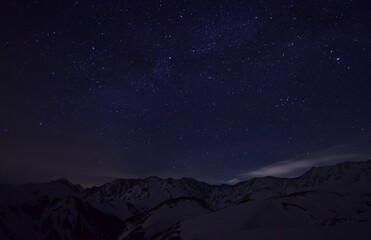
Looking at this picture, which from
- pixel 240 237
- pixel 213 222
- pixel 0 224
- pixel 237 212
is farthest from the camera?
pixel 0 224

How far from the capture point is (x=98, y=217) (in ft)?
530

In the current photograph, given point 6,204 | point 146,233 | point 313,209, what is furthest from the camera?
point 6,204

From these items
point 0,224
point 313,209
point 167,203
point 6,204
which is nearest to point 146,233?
point 167,203

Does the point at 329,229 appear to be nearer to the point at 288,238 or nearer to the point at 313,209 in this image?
the point at 288,238

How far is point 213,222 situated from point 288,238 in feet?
116

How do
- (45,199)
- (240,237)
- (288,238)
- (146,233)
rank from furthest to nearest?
(45,199)
(146,233)
(240,237)
(288,238)

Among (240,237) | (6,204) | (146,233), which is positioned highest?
(6,204)

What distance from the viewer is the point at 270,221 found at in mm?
55719

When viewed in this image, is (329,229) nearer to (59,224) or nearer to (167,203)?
(167,203)

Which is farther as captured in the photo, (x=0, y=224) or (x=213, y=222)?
(x=0, y=224)

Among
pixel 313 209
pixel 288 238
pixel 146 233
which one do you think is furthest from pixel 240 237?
pixel 146 233

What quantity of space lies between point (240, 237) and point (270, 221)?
36001 millimetres

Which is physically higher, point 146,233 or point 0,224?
point 0,224

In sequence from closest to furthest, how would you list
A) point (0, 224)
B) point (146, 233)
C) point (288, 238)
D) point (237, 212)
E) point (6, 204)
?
point (288, 238) → point (237, 212) → point (146, 233) → point (0, 224) → point (6, 204)
